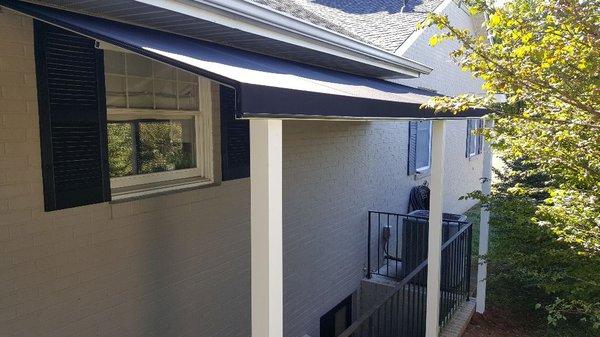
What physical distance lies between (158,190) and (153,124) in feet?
1.76

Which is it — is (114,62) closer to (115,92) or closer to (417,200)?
(115,92)

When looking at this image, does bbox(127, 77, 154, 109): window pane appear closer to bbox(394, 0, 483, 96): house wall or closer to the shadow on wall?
bbox(394, 0, 483, 96): house wall

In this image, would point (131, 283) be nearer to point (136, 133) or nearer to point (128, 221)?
point (128, 221)

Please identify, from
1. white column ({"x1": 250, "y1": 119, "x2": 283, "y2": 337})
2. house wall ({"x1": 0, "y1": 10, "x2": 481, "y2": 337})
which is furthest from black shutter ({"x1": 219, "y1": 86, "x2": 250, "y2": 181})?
white column ({"x1": 250, "y1": 119, "x2": 283, "y2": 337})

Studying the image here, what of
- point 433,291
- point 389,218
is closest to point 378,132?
point 389,218

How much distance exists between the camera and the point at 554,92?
11.9 ft

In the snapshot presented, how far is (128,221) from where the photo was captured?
134 inches

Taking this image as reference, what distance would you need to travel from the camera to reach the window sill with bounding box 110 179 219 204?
339cm

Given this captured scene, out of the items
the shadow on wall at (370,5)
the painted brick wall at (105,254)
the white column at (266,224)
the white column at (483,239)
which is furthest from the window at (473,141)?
the white column at (266,224)

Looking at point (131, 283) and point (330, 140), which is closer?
point (131, 283)

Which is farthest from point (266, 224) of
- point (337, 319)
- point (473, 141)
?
point (473, 141)

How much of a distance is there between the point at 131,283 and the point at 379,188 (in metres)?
5.04

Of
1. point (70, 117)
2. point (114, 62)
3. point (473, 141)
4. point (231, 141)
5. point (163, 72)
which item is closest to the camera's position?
point (70, 117)

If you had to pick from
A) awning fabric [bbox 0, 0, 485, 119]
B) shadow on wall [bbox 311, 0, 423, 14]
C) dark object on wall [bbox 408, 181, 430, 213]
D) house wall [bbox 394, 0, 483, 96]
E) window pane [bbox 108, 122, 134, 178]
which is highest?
shadow on wall [bbox 311, 0, 423, 14]
